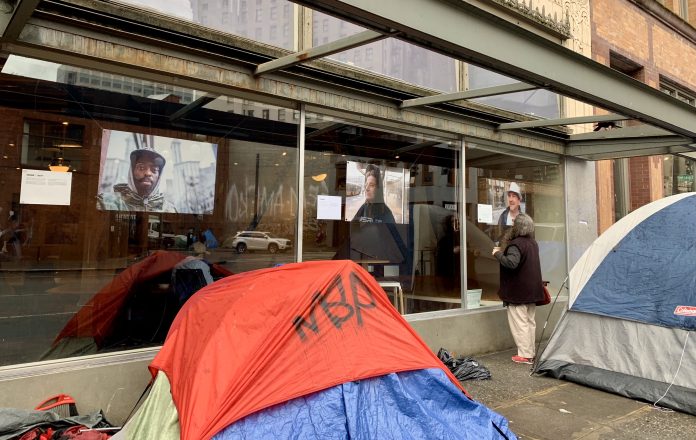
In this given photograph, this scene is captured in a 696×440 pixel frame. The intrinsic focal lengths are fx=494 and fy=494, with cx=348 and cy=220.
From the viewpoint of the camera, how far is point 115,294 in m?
4.99

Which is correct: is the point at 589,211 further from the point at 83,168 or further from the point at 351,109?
the point at 83,168

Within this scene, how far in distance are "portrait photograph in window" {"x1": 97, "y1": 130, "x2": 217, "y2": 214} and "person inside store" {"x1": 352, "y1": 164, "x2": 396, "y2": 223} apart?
1967 mm

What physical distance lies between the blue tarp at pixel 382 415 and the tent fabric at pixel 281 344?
60mm

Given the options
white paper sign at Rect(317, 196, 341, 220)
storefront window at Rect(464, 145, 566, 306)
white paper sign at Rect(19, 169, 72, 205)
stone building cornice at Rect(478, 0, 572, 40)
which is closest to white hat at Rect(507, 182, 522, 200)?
storefront window at Rect(464, 145, 566, 306)

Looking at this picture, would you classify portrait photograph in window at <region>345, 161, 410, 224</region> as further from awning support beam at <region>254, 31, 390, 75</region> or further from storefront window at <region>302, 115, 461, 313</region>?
awning support beam at <region>254, 31, 390, 75</region>

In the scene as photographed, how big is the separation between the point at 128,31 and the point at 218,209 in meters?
1.97

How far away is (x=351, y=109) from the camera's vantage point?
550 cm

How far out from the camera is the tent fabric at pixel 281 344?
2.64 metres

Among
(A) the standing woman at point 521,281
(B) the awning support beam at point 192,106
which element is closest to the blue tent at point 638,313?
(A) the standing woman at point 521,281

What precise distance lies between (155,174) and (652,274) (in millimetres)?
5143

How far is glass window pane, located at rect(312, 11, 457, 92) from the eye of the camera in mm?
5555

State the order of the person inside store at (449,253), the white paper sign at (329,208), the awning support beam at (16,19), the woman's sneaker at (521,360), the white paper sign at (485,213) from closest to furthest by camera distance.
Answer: the awning support beam at (16,19) < the white paper sign at (329,208) < the woman's sneaker at (521,360) < the person inside store at (449,253) < the white paper sign at (485,213)

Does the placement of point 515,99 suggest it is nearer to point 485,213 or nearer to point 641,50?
point 485,213

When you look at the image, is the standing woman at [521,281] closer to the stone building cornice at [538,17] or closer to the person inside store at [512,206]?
the person inside store at [512,206]
